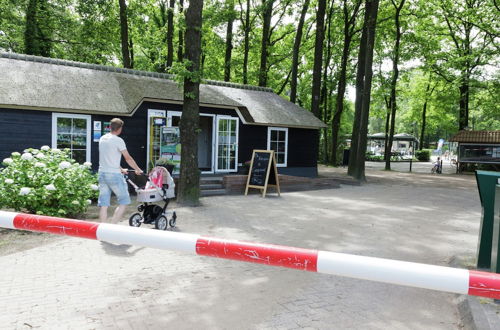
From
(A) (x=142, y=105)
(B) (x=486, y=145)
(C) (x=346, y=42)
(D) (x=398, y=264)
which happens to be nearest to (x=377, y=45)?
(C) (x=346, y=42)

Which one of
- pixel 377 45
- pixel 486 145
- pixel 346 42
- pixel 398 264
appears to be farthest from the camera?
pixel 377 45

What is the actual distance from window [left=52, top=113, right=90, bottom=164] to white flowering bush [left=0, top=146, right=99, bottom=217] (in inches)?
176

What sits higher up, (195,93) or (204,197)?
(195,93)

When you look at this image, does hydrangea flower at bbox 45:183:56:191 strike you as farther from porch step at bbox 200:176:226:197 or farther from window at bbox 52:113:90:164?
porch step at bbox 200:176:226:197

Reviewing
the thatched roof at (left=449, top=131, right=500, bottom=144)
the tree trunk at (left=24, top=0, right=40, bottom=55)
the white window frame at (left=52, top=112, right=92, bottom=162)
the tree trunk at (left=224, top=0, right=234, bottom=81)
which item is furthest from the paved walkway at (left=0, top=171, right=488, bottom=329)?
the thatched roof at (left=449, top=131, right=500, bottom=144)

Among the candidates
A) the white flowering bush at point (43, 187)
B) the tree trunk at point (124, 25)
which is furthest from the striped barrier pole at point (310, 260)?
the tree trunk at point (124, 25)

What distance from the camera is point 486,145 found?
26422 millimetres

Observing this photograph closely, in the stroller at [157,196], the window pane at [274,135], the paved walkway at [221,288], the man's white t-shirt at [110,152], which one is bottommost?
the paved walkway at [221,288]

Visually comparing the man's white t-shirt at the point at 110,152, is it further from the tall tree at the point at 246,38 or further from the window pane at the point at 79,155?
the tall tree at the point at 246,38

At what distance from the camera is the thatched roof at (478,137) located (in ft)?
86.0

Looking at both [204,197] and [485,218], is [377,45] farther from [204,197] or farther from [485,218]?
[485,218]

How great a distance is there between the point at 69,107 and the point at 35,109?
97 centimetres

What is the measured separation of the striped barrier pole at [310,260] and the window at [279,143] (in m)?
16.1

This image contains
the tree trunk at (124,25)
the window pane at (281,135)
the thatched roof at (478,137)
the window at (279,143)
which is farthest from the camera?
the thatched roof at (478,137)
